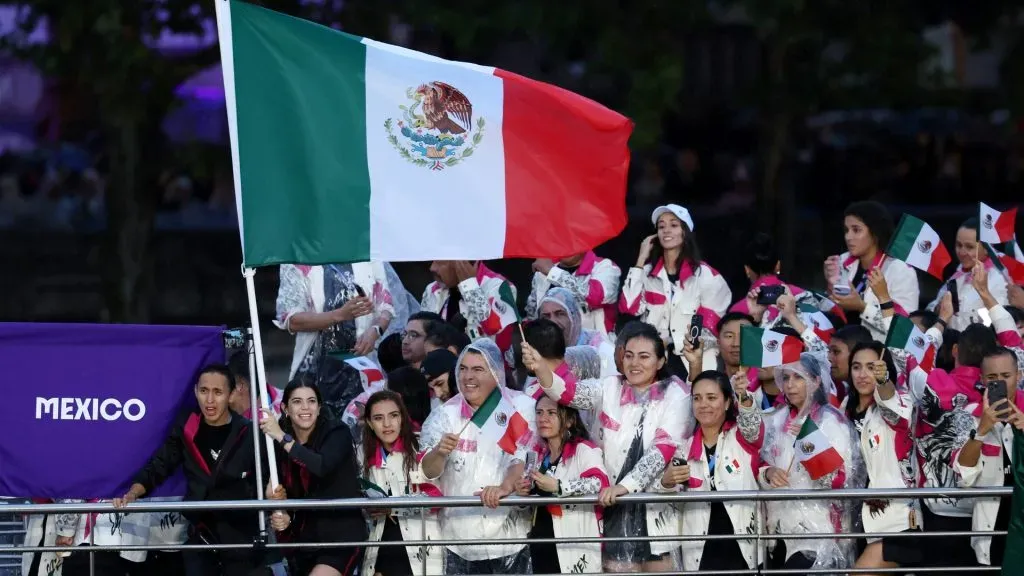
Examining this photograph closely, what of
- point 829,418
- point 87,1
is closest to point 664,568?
point 829,418

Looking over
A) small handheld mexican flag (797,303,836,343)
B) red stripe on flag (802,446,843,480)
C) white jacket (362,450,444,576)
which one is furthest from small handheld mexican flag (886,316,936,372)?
white jacket (362,450,444,576)

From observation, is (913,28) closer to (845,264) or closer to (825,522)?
(845,264)

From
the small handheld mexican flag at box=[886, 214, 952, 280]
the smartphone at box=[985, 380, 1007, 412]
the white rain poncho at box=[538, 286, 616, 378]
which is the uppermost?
the small handheld mexican flag at box=[886, 214, 952, 280]

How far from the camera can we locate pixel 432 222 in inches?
390

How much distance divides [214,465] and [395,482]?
36.6 inches

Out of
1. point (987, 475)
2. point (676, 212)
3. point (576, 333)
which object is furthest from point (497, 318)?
point (987, 475)

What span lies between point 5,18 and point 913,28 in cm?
812

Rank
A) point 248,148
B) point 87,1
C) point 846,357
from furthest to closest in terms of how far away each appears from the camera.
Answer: point 87,1 < point 846,357 < point 248,148

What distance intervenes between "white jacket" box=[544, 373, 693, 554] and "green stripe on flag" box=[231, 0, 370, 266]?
1273 millimetres

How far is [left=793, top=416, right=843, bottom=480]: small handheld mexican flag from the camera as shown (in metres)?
9.76

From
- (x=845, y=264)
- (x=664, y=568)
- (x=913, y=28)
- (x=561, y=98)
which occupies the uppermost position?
(x=913, y=28)

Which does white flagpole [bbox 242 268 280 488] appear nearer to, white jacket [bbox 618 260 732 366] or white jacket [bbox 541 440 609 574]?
white jacket [bbox 541 440 609 574]

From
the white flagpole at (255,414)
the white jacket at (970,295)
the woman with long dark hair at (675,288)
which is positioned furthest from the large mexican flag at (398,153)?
the white jacket at (970,295)

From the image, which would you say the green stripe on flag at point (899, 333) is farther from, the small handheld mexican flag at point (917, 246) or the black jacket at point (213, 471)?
the black jacket at point (213, 471)
